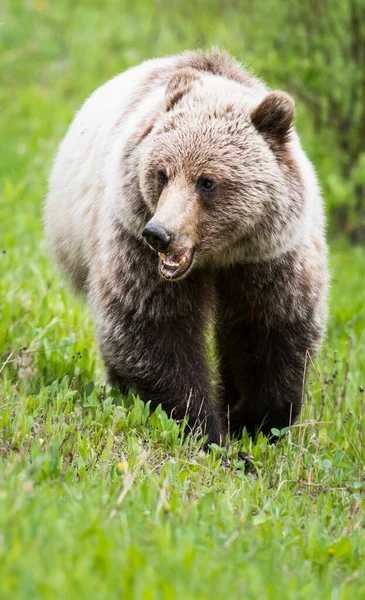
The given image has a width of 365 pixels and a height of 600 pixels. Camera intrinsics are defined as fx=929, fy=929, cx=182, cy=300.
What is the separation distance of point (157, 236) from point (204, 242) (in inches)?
18.8

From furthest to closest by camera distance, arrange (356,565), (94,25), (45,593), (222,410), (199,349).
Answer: (94,25) < (222,410) < (199,349) < (356,565) < (45,593)

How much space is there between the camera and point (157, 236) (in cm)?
436

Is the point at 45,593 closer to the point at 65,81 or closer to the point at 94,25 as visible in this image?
the point at 65,81

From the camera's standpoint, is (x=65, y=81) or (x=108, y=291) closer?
(x=108, y=291)

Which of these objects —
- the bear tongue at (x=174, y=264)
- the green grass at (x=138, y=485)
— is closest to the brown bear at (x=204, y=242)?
the bear tongue at (x=174, y=264)

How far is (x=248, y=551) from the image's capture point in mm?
3270

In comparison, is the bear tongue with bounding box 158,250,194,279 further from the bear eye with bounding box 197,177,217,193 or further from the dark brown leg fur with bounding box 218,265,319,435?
the dark brown leg fur with bounding box 218,265,319,435

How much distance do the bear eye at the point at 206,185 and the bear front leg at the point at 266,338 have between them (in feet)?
1.93

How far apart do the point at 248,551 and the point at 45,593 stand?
102cm

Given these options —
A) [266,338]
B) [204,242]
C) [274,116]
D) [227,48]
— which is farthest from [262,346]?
[227,48]

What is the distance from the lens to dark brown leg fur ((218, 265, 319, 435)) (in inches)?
205

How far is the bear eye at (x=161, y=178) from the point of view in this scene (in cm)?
476

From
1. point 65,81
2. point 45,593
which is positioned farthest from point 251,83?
point 65,81

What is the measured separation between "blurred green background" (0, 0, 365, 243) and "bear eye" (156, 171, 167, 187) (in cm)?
385
